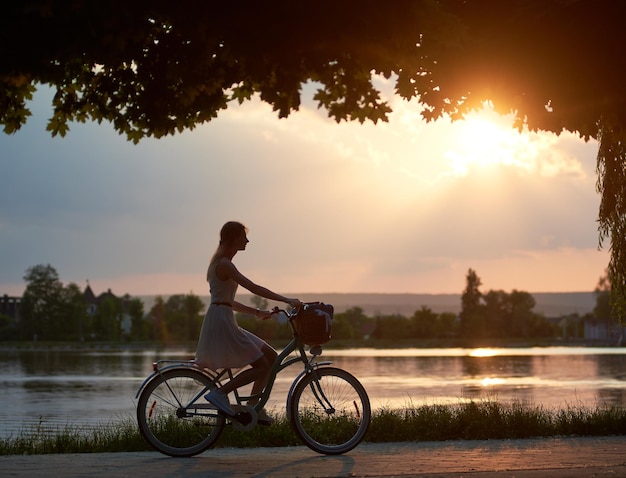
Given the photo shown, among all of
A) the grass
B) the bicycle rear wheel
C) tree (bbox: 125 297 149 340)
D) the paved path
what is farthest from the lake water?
tree (bbox: 125 297 149 340)

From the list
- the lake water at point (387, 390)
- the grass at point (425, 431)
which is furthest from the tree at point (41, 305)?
the grass at point (425, 431)

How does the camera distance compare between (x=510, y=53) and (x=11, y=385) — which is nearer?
(x=510, y=53)

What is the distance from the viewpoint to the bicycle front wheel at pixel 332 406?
29.5 feet

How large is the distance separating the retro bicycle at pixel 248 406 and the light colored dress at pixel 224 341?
6.9 inches

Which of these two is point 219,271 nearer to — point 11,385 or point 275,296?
point 275,296

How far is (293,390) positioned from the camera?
8.95 metres

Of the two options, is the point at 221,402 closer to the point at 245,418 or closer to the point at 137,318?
the point at 245,418

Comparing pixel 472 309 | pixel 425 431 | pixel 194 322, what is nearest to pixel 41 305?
pixel 194 322

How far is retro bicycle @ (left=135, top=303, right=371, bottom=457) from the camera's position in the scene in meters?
8.84

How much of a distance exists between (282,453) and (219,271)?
5.75 ft

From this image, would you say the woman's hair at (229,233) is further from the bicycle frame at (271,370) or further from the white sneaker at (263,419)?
the white sneaker at (263,419)

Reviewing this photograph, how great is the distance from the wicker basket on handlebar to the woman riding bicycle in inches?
4.5

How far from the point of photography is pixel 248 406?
8.83 m

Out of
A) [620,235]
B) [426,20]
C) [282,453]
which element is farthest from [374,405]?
[426,20]
